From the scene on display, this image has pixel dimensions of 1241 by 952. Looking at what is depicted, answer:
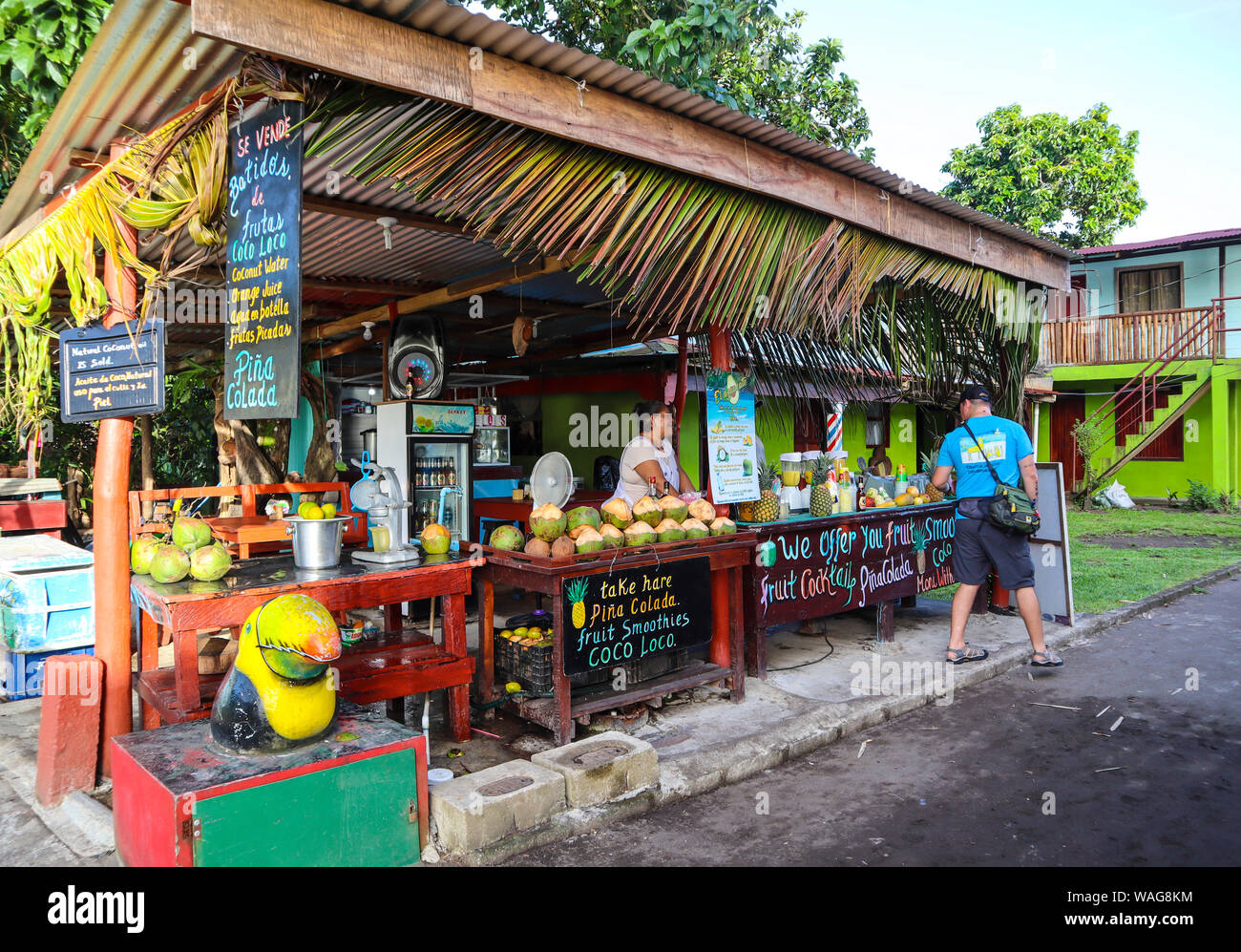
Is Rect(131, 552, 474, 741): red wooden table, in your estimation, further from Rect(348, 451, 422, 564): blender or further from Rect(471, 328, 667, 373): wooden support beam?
Rect(471, 328, 667, 373): wooden support beam

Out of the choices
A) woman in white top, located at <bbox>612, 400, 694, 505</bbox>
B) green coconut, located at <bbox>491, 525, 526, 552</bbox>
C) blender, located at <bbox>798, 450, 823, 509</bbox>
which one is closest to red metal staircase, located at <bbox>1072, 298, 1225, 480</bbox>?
blender, located at <bbox>798, 450, 823, 509</bbox>

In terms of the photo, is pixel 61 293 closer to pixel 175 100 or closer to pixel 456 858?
pixel 175 100

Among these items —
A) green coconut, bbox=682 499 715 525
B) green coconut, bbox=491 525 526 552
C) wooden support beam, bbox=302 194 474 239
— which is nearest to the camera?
green coconut, bbox=491 525 526 552

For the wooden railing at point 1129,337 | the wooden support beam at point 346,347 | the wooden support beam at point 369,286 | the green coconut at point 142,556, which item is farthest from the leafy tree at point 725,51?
the wooden railing at point 1129,337

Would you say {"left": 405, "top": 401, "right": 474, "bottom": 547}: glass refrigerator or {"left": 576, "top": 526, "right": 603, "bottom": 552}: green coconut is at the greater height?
{"left": 405, "top": 401, "right": 474, "bottom": 547}: glass refrigerator

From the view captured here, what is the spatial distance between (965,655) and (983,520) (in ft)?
3.54

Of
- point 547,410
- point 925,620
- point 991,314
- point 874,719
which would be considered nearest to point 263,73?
point 874,719

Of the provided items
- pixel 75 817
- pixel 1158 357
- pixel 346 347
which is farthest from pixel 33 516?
pixel 1158 357

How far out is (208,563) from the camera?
13.3ft

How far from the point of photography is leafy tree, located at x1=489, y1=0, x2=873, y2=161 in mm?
8930

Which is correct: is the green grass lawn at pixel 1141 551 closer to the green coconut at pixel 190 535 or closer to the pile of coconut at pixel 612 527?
the pile of coconut at pixel 612 527

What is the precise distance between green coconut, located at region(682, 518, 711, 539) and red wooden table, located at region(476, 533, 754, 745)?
0.05 meters

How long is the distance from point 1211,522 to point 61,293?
1939cm

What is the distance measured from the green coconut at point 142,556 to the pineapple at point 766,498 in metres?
3.91
